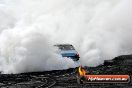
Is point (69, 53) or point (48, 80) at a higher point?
point (69, 53)

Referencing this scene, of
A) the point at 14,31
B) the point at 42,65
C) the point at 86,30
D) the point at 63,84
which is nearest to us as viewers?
the point at 63,84

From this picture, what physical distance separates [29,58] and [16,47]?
1.03 m

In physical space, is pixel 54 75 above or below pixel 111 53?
below

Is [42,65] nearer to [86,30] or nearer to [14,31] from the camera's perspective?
[14,31]

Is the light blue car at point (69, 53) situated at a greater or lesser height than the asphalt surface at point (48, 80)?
greater

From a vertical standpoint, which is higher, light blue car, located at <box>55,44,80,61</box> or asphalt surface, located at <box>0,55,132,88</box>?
light blue car, located at <box>55,44,80,61</box>

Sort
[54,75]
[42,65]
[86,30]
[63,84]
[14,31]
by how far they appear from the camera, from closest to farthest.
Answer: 1. [63,84]
2. [54,75]
3. [42,65]
4. [14,31]
5. [86,30]

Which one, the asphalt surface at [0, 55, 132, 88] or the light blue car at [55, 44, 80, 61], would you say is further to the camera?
the light blue car at [55, 44, 80, 61]

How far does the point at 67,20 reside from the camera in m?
44.5

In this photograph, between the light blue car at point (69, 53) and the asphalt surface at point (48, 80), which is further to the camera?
the light blue car at point (69, 53)

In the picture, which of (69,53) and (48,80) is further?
(69,53)

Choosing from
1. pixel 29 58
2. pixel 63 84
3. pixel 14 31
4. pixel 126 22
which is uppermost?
pixel 126 22

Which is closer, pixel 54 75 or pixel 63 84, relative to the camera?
pixel 63 84

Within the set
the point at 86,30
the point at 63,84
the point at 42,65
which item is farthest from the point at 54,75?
the point at 86,30
